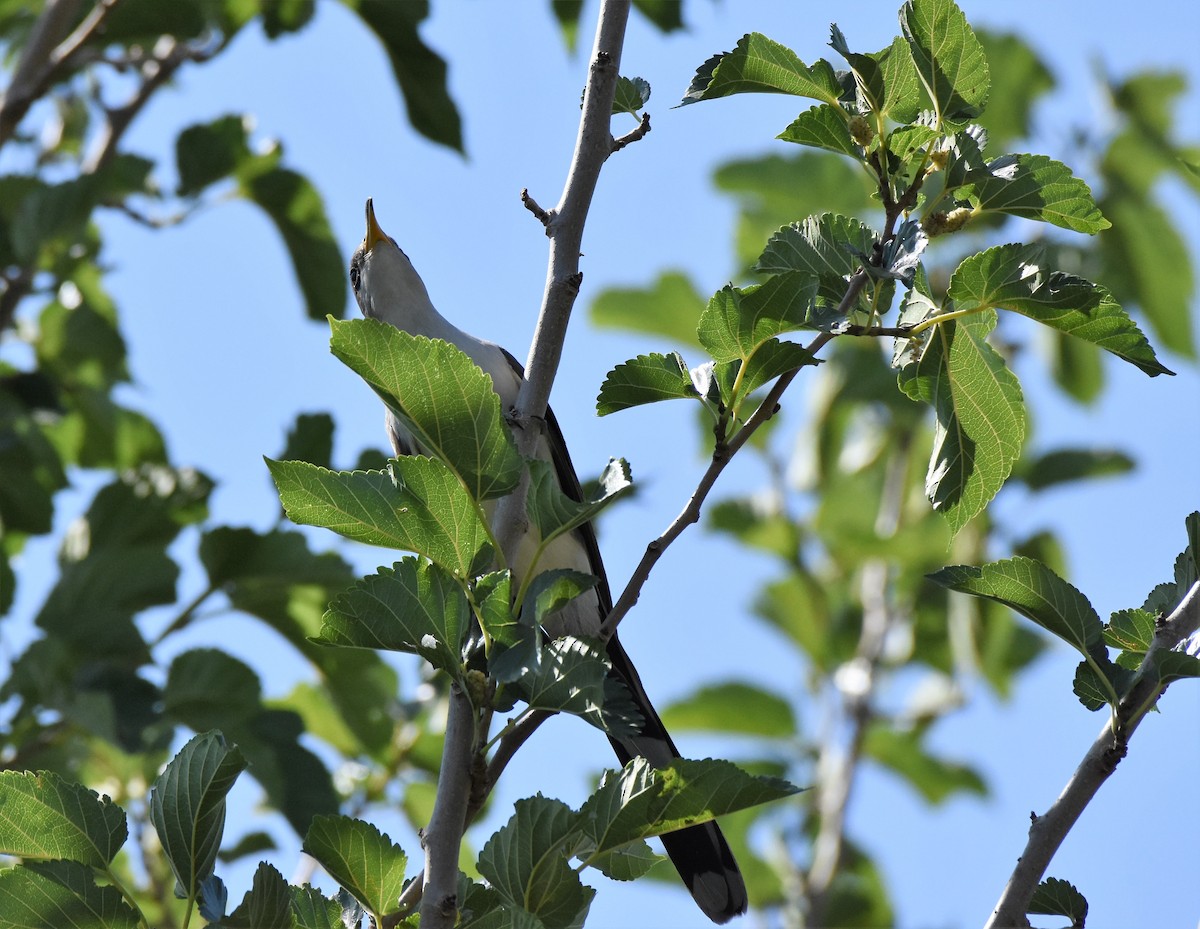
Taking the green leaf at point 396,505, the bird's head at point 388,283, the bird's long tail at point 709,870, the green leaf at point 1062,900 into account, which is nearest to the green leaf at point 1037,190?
the green leaf at point 396,505

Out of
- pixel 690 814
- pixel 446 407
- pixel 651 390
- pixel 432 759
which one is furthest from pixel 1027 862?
pixel 432 759

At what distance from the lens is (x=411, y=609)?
2143mm

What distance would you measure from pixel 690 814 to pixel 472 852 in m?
3.25

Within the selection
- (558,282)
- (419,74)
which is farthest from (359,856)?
(419,74)

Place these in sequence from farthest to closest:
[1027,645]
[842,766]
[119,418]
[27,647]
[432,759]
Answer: [1027,645]
[842,766]
[119,418]
[432,759]
[27,647]

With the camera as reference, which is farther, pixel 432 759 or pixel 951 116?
pixel 432 759

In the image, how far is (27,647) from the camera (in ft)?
13.5

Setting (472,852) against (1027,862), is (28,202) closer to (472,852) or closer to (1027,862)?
(472,852)

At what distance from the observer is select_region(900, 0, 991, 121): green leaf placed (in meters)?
2.29

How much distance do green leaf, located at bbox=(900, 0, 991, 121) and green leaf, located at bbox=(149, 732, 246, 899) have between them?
170cm

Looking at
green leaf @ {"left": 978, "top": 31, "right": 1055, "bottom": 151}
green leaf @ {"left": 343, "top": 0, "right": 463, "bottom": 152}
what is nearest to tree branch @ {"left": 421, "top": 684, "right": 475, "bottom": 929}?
green leaf @ {"left": 343, "top": 0, "right": 463, "bottom": 152}

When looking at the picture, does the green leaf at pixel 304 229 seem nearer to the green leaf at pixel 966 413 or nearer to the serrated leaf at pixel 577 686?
the green leaf at pixel 966 413

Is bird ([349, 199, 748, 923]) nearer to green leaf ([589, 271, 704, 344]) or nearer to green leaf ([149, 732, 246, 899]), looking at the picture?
green leaf ([149, 732, 246, 899])

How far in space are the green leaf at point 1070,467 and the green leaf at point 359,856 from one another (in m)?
5.81
